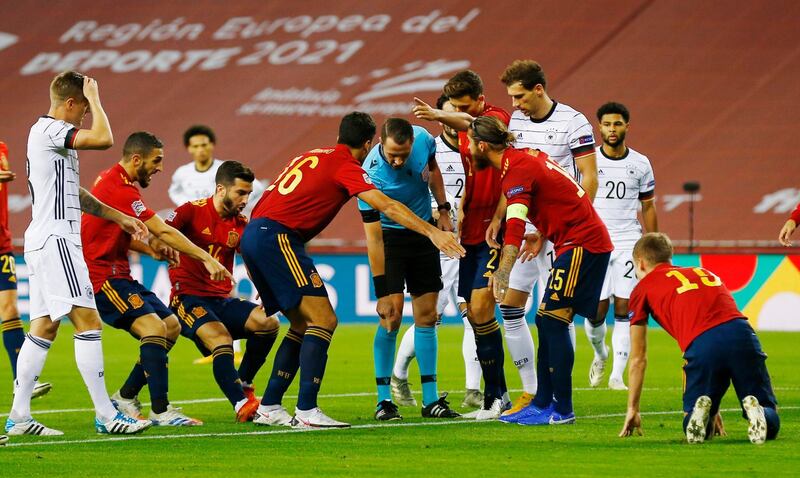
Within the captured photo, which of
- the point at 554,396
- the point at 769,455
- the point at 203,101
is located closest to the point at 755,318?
the point at 554,396

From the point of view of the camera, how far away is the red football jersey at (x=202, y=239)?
1088 cm

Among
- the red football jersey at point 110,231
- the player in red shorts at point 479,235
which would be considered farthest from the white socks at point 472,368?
the red football jersey at point 110,231

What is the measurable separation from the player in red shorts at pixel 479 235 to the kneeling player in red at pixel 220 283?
1.52 m

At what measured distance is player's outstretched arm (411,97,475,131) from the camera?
9906 mm

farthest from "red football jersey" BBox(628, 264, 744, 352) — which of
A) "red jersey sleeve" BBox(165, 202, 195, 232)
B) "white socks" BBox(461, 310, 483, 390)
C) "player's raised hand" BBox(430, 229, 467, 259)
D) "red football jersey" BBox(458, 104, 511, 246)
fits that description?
"red jersey sleeve" BBox(165, 202, 195, 232)

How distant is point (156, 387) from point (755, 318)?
1229cm

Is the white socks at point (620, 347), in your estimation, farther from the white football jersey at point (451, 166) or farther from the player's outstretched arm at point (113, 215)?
the player's outstretched arm at point (113, 215)

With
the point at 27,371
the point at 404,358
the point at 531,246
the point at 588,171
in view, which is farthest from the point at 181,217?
the point at 588,171

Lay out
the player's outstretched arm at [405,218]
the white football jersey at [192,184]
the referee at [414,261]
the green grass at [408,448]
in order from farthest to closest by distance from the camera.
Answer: the white football jersey at [192,184] → the referee at [414,261] → the player's outstretched arm at [405,218] → the green grass at [408,448]

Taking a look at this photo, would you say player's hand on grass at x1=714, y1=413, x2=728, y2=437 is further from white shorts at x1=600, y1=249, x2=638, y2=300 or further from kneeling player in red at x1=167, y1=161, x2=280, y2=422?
white shorts at x1=600, y1=249, x2=638, y2=300

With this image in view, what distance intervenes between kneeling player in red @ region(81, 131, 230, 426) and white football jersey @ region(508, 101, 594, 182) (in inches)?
102

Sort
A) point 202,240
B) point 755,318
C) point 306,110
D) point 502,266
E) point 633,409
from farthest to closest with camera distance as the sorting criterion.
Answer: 1. point 306,110
2. point 755,318
3. point 202,240
4. point 502,266
5. point 633,409

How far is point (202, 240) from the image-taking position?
11.0 m

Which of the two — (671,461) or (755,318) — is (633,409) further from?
(755,318)
